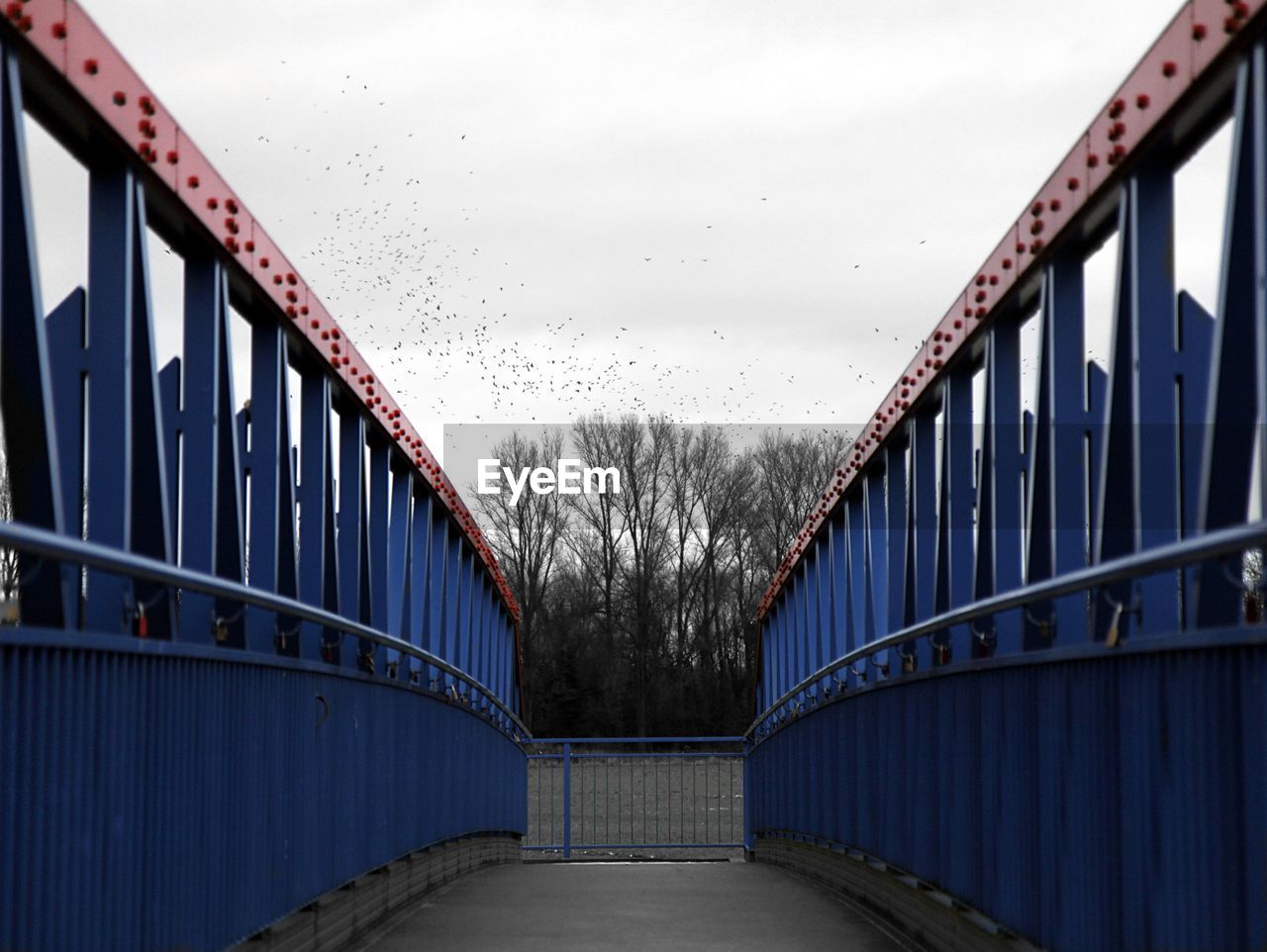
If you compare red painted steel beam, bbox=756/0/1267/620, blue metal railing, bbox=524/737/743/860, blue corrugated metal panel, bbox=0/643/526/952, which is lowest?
blue metal railing, bbox=524/737/743/860

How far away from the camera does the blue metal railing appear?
2716 cm

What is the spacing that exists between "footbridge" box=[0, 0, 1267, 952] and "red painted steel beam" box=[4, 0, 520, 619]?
3 centimetres

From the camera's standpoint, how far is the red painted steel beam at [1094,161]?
686 cm

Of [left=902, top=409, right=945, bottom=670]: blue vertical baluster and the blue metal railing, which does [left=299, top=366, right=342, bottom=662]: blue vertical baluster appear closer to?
[left=902, top=409, right=945, bottom=670]: blue vertical baluster

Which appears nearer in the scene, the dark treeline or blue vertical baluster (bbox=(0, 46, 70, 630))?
blue vertical baluster (bbox=(0, 46, 70, 630))

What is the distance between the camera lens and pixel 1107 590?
231 inches

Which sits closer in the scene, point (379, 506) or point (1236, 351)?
point (1236, 351)

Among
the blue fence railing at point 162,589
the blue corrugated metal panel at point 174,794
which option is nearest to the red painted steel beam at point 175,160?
the blue fence railing at point 162,589

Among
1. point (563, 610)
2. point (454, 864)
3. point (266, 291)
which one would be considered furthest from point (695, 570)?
point (266, 291)

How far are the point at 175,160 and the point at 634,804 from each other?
2659 centimetres

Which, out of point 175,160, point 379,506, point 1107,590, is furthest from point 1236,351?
point 379,506

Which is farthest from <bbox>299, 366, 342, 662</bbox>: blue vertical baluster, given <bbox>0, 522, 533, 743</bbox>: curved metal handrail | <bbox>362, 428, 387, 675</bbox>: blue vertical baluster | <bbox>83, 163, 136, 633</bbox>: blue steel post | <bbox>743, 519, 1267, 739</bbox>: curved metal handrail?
<bbox>743, 519, 1267, 739</bbox>: curved metal handrail

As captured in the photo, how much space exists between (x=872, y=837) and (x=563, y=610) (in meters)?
56.0

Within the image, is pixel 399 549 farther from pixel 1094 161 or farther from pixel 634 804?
pixel 634 804
